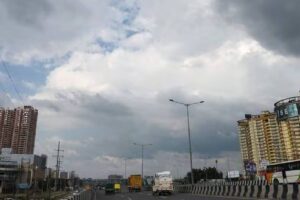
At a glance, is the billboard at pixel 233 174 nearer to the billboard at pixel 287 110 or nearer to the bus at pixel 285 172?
the billboard at pixel 287 110

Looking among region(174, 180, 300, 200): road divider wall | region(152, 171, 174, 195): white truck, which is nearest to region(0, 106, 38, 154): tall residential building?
region(152, 171, 174, 195): white truck

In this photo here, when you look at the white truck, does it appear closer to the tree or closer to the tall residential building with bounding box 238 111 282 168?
the tall residential building with bounding box 238 111 282 168

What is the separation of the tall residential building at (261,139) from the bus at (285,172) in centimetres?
3147

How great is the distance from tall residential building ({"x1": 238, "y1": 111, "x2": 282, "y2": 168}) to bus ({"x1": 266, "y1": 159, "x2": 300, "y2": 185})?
31.5 metres

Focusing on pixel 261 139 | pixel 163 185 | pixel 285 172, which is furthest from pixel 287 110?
pixel 163 185

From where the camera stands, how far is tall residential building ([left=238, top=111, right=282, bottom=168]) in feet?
263

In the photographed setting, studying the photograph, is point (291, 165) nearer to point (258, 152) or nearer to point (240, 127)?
point (258, 152)

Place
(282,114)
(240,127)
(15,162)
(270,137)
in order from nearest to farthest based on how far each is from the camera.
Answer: (282,114)
(270,137)
(240,127)
(15,162)

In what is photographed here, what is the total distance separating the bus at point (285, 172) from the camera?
141 feet

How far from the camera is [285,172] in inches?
1763

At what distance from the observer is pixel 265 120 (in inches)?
3337

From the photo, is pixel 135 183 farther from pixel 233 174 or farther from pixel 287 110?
pixel 233 174

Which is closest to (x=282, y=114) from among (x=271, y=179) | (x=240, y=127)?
(x=271, y=179)

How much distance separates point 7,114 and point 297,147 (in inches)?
2165
